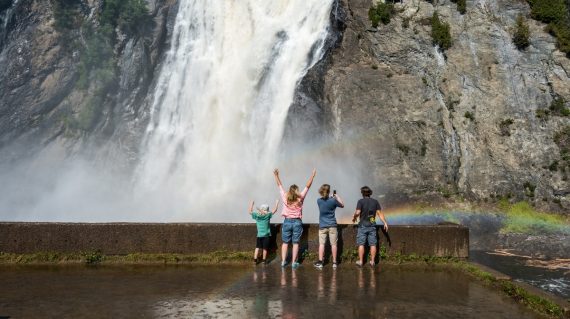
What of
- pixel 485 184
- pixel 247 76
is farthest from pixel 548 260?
pixel 247 76

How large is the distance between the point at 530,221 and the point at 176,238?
16.3m

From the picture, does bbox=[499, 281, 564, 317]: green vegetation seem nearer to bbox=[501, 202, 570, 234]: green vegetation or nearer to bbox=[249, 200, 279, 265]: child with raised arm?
bbox=[249, 200, 279, 265]: child with raised arm

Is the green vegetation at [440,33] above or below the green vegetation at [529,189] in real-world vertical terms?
above

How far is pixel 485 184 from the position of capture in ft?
75.6

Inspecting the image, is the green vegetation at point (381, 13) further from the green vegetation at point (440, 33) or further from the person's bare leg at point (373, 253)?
the person's bare leg at point (373, 253)

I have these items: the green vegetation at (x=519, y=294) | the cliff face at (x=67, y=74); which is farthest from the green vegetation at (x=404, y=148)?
the cliff face at (x=67, y=74)

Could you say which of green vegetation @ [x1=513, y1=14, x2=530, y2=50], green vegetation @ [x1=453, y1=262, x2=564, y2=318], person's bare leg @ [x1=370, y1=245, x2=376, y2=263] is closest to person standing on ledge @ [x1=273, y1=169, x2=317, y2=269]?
person's bare leg @ [x1=370, y1=245, x2=376, y2=263]

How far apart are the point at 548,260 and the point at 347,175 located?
1008cm

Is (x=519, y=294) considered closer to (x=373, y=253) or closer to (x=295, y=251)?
(x=373, y=253)

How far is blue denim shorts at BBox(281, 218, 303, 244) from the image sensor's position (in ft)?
33.8

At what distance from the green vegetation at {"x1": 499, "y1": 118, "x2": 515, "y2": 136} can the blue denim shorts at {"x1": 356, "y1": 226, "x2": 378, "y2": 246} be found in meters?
15.9

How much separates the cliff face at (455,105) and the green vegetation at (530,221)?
1.85ft

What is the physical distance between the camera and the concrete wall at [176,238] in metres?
10.8

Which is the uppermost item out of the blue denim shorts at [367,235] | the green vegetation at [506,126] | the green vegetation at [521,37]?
the green vegetation at [521,37]
